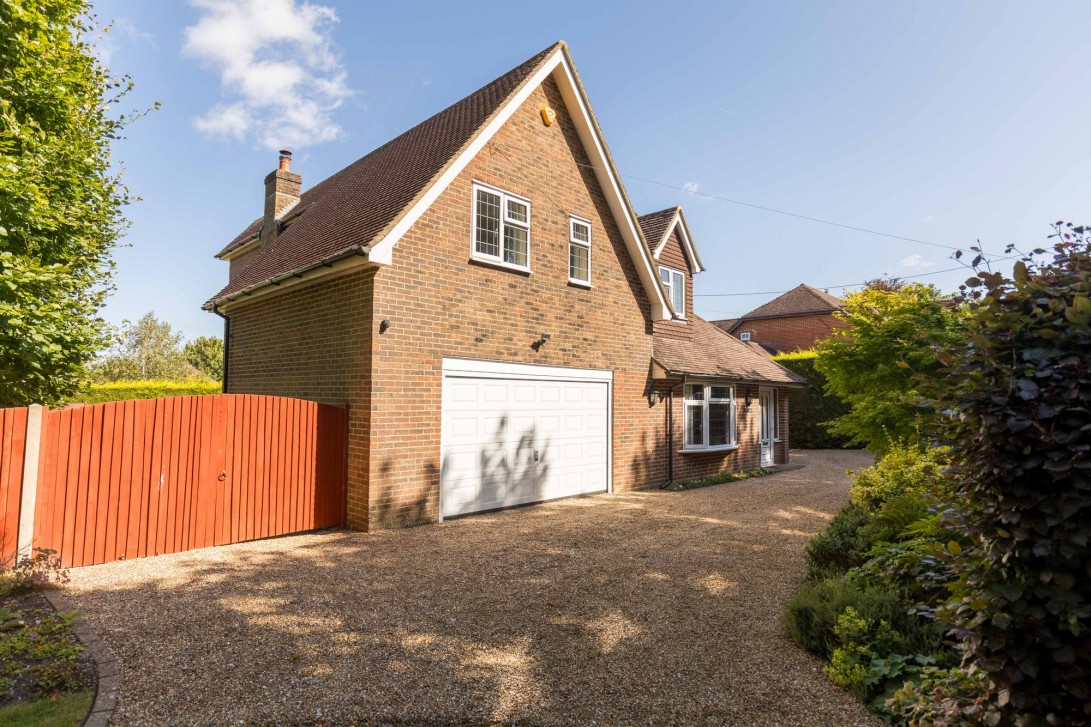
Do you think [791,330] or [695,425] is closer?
[695,425]

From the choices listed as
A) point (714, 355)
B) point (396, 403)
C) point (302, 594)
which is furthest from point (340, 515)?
point (714, 355)

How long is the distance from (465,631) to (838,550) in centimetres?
413

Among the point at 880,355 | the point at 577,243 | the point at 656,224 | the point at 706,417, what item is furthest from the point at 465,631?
the point at 656,224

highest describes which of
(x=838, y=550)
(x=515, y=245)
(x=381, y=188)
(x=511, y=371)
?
(x=381, y=188)

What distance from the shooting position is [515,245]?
36.1 feet

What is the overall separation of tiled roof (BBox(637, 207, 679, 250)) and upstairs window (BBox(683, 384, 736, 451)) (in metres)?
4.44

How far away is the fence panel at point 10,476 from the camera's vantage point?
20.3 ft

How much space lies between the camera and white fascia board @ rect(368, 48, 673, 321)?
351 inches

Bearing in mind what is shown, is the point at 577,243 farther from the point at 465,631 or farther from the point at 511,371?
the point at 465,631

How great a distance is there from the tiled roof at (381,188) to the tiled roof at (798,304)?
30300mm

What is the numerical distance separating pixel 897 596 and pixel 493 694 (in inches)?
133

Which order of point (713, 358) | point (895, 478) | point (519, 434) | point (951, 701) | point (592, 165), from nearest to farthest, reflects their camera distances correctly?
point (951, 701) < point (895, 478) < point (519, 434) < point (592, 165) < point (713, 358)

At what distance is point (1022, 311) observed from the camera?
2.55 m

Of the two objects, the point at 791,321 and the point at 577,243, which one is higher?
the point at 791,321
